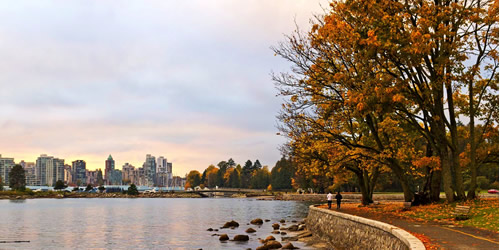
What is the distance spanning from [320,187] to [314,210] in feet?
316

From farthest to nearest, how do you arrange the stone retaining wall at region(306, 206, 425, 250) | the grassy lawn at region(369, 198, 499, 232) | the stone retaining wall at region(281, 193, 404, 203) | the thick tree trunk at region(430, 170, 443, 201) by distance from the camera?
1. the stone retaining wall at region(281, 193, 404, 203)
2. the thick tree trunk at region(430, 170, 443, 201)
3. the grassy lawn at region(369, 198, 499, 232)
4. the stone retaining wall at region(306, 206, 425, 250)

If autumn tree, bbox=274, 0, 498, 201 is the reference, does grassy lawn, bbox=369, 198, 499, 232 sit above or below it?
below

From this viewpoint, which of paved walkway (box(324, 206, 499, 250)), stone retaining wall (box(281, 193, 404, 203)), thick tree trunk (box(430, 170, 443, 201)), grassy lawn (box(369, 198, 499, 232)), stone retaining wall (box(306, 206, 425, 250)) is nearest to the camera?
paved walkway (box(324, 206, 499, 250))

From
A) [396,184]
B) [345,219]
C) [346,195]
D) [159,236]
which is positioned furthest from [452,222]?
[396,184]

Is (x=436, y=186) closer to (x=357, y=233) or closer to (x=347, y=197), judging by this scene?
(x=357, y=233)

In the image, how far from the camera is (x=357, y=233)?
82.9 ft

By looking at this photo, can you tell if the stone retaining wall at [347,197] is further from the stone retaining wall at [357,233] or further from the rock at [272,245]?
the rock at [272,245]

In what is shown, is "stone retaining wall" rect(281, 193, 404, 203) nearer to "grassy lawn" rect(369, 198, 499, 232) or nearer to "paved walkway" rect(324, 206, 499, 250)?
"grassy lawn" rect(369, 198, 499, 232)

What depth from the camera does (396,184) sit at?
11531cm

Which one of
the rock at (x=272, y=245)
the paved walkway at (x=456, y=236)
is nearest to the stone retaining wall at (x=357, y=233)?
the paved walkway at (x=456, y=236)

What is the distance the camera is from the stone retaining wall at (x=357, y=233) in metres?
17.7

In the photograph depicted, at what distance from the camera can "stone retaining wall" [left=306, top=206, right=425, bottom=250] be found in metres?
17.7

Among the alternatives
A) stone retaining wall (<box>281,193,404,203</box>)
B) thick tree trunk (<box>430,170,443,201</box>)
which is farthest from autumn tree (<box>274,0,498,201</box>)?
stone retaining wall (<box>281,193,404,203</box>)

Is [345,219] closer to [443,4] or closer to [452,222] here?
[452,222]
